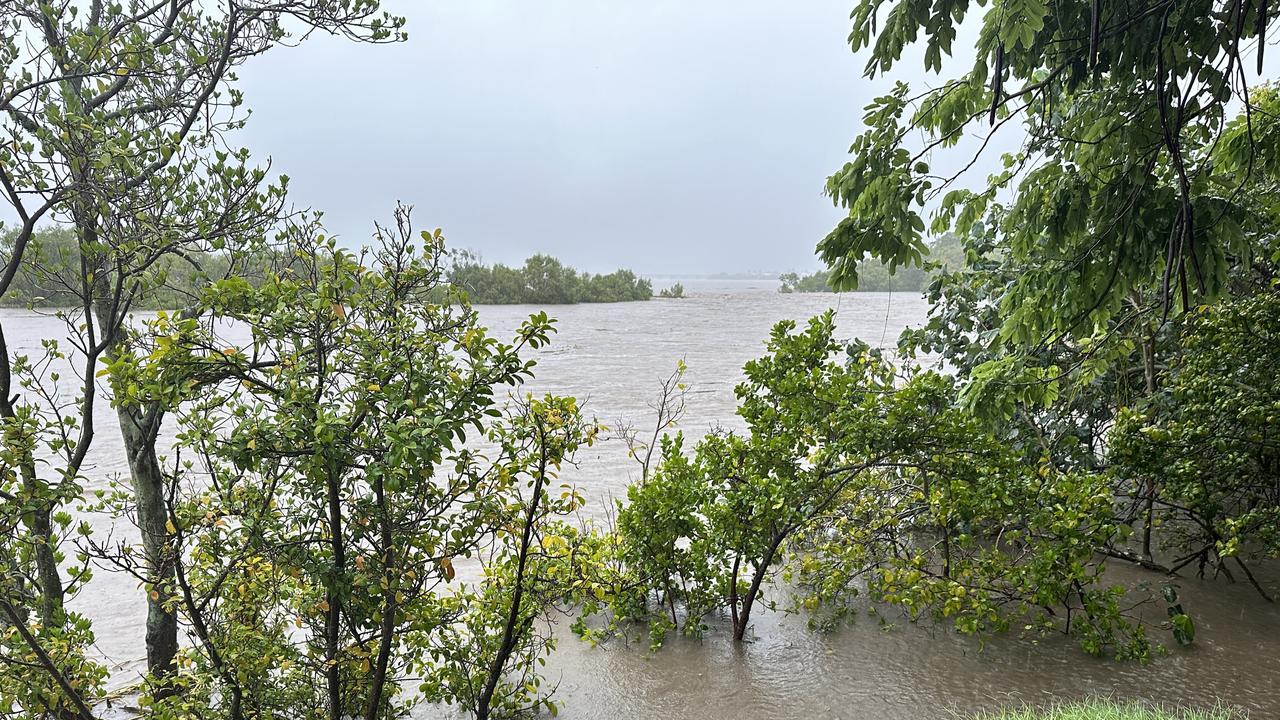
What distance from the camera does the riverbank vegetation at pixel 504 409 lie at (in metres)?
2.42

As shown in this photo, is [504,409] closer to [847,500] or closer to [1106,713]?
[847,500]

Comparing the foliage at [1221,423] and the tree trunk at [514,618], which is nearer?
the tree trunk at [514,618]

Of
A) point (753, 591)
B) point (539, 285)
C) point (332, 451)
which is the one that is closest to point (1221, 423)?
point (753, 591)

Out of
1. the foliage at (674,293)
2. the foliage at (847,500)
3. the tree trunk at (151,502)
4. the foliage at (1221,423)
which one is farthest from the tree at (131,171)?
the foliage at (674,293)

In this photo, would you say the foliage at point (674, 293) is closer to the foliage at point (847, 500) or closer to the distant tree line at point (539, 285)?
the distant tree line at point (539, 285)

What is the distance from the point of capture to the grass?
2805 millimetres

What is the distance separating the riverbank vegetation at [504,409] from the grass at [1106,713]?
450 millimetres

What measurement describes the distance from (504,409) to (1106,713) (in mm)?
A: 2691

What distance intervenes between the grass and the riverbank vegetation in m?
0.45

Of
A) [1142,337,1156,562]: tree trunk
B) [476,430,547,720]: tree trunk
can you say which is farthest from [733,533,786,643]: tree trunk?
[1142,337,1156,562]: tree trunk

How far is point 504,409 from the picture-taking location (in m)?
3.55

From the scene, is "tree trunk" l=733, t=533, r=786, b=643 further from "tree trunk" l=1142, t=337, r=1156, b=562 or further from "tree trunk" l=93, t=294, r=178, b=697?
"tree trunk" l=93, t=294, r=178, b=697

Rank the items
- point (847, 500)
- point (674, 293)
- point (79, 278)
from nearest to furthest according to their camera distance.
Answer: point (79, 278) < point (847, 500) < point (674, 293)

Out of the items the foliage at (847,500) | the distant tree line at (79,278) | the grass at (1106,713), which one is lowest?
the grass at (1106,713)
